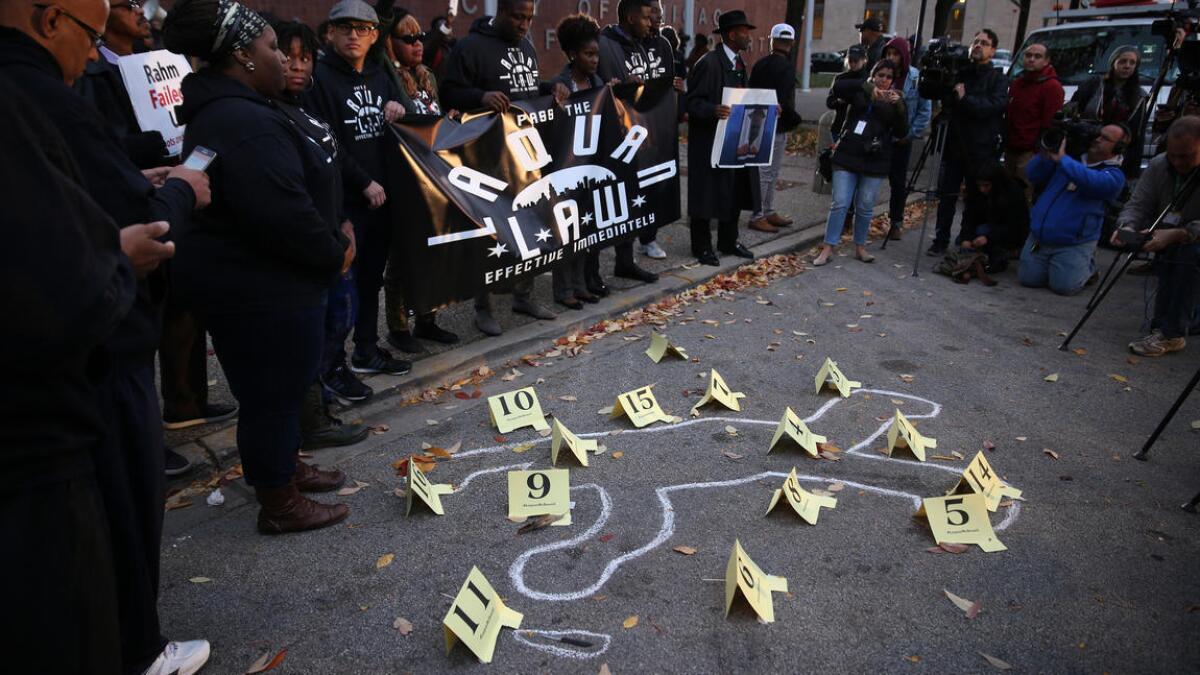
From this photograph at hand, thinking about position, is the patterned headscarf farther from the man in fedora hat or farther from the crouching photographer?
the crouching photographer

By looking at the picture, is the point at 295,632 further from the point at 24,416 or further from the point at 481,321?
the point at 481,321

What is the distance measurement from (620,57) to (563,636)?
16.4ft

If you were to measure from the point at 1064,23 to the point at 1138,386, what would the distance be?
811 centimetres

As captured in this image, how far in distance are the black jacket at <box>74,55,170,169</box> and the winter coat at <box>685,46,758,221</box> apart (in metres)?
4.46

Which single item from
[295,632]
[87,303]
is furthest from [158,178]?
[295,632]

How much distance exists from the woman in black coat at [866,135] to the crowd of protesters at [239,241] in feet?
0.09

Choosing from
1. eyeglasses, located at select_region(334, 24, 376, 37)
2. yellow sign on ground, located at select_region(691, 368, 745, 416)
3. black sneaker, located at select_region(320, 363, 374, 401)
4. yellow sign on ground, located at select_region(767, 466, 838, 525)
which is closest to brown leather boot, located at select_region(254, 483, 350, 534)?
black sneaker, located at select_region(320, 363, 374, 401)

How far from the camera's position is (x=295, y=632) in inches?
106

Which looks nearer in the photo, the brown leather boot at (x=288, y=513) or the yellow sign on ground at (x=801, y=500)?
the brown leather boot at (x=288, y=513)

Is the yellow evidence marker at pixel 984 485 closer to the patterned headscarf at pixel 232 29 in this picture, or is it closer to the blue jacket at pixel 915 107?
the patterned headscarf at pixel 232 29

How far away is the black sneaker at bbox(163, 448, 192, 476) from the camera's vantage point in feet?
12.1

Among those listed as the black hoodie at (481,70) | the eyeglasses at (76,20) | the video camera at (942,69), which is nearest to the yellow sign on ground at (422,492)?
the eyeglasses at (76,20)

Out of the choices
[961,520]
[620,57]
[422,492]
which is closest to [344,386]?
[422,492]

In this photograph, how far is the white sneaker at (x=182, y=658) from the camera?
2367mm
